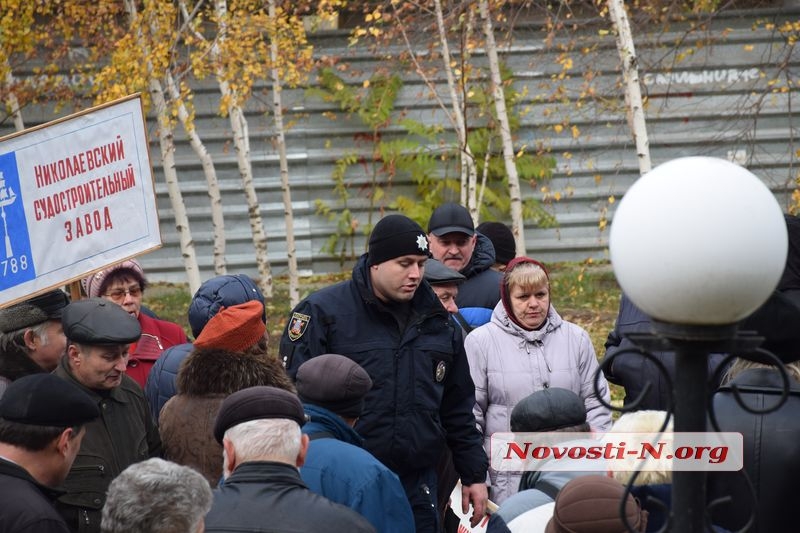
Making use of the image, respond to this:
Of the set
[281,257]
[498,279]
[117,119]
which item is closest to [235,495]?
[117,119]

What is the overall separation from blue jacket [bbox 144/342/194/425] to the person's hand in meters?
1.46

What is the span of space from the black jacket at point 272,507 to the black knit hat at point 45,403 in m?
0.61

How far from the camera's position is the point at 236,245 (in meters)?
16.4

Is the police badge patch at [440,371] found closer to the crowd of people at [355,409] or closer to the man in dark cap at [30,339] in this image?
the crowd of people at [355,409]

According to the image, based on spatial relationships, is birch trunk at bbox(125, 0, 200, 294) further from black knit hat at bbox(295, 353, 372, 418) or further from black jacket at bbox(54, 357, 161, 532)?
black knit hat at bbox(295, 353, 372, 418)

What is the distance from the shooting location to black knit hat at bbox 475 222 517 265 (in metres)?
7.32

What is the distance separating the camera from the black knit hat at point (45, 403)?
340cm

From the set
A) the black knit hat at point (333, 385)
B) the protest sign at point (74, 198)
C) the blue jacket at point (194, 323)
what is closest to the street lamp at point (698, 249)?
the black knit hat at point (333, 385)

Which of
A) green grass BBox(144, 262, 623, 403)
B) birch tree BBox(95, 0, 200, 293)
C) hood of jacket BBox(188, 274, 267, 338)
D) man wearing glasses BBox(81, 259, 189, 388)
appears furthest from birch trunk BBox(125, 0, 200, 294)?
hood of jacket BBox(188, 274, 267, 338)

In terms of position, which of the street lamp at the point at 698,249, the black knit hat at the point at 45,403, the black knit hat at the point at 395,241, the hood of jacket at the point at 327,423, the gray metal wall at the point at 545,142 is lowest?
the gray metal wall at the point at 545,142

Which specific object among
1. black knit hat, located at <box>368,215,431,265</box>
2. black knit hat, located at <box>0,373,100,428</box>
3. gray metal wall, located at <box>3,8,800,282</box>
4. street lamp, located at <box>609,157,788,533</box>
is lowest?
gray metal wall, located at <box>3,8,800,282</box>

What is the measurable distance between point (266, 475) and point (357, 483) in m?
0.49

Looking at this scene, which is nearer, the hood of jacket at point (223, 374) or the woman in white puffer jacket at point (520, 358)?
the hood of jacket at point (223, 374)

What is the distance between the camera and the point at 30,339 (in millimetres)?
4832
